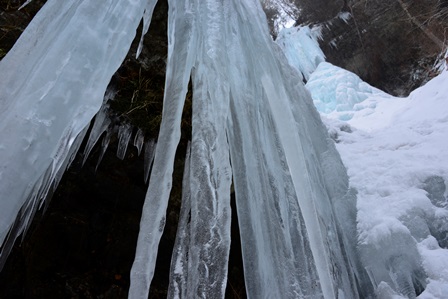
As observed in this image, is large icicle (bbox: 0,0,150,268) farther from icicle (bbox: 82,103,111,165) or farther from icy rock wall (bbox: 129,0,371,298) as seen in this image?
icicle (bbox: 82,103,111,165)

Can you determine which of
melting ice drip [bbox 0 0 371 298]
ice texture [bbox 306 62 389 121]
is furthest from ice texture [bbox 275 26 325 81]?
melting ice drip [bbox 0 0 371 298]

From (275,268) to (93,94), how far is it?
3.09 feet

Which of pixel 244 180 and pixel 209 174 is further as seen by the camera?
pixel 244 180

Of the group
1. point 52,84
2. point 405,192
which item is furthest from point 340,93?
point 52,84

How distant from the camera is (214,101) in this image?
1560mm

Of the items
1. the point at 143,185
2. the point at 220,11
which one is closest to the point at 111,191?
the point at 143,185

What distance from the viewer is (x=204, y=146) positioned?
1.39 meters

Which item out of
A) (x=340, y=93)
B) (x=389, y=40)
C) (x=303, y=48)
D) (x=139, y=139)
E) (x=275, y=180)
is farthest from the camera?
(x=303, y=48)

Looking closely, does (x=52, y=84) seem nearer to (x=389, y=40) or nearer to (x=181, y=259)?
(x=181, y=259)

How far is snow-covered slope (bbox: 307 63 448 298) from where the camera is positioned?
Result: 5.67 feet

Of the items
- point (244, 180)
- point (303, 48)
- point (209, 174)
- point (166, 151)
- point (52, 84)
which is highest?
point (52, 84)

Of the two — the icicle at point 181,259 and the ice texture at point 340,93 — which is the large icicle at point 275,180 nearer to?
the icicle at point 181,259

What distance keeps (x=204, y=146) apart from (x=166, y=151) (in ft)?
0.54

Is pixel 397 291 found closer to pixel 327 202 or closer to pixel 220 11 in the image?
pixel 327 202
